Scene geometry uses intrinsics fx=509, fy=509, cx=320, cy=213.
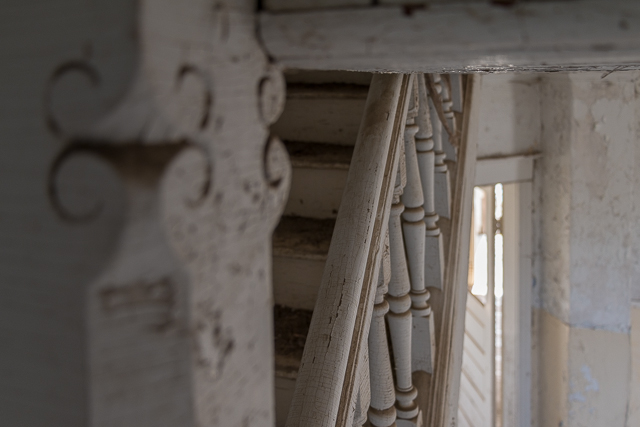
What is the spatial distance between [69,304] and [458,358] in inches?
68.3

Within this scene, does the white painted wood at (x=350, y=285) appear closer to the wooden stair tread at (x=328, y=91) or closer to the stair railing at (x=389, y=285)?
the stair railing at (x=389, y=285)

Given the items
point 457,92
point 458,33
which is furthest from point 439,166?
point 458,33

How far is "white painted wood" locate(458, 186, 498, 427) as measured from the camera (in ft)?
15.1

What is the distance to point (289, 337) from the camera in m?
1.39

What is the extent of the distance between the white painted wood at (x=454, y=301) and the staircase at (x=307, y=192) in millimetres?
490

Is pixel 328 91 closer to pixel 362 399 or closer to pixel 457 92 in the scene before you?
pixel 457 92

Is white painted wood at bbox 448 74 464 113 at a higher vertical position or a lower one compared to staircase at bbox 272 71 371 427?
higher

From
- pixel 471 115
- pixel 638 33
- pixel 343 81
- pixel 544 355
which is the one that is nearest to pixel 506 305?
pixel 544 355

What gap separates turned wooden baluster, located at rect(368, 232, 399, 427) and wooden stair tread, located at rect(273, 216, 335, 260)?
266mm

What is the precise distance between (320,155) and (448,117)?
2.43ft

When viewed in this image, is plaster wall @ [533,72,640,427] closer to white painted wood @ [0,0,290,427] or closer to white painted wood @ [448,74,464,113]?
white painted wood @ [448,74,464,113]

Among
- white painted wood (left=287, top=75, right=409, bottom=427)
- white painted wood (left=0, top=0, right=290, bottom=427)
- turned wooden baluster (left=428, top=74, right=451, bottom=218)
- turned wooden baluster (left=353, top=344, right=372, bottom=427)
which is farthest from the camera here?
turned wooden baluster (left=428, top=74, right=451, bottom=218)

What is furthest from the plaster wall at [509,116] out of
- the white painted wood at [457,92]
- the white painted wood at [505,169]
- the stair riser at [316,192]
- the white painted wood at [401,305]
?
the white painted wood at [401,305]

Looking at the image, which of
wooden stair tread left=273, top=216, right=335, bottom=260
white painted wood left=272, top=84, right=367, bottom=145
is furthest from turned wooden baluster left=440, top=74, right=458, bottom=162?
wooden stair tread left=273, top=216, right=335, bottom=260
